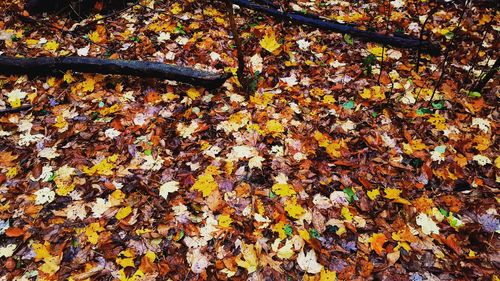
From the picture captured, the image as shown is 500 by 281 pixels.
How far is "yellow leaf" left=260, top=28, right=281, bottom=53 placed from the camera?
14.1 ft

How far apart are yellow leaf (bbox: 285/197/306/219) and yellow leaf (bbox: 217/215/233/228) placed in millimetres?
484

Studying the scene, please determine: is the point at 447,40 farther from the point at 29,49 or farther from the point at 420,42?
the point at 29,49

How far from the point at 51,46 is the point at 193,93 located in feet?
7.03

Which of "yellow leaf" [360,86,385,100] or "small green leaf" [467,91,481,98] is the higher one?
"small green leaf" [467,91,481,98]

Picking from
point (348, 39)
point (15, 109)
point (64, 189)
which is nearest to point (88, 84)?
point (15, 109)

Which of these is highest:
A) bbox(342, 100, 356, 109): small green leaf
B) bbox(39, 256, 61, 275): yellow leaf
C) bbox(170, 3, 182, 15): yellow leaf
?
bbox(170, 3, 182, 15): yellow leaf

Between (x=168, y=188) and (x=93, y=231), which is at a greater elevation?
(x=168, y=188)

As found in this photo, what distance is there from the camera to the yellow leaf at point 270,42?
170 inches

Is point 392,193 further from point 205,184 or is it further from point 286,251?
point 205,184

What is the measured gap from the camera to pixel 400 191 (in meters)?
2.93

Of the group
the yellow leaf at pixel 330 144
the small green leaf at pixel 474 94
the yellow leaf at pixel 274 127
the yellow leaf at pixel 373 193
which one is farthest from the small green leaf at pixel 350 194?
the small green leaf at pixel 474 94

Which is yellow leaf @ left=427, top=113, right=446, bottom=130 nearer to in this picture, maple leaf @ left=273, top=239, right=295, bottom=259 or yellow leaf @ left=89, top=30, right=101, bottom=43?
maple leaf @ left=273, top=239, right=295, bottom=259

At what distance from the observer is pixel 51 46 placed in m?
4.36

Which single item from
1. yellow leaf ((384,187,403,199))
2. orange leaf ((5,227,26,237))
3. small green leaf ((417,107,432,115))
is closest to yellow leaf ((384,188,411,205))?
yellow leaf ((384,187,403,199))
